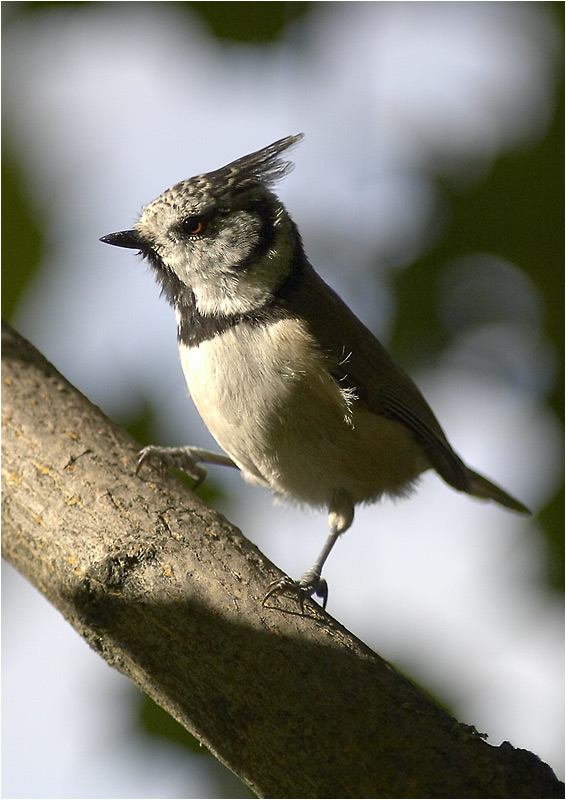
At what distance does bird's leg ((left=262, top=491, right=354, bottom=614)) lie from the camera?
7.00 ft

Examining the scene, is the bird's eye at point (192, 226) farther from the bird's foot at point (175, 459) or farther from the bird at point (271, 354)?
the bird's foot at point (175, 459)

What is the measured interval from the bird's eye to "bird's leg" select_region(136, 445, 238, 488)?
2.57ft

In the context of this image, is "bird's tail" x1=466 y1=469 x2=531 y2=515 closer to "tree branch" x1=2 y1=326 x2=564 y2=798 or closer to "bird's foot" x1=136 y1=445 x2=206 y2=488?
"bird's foot" x1=136 y1=445 x2=206 y2=488

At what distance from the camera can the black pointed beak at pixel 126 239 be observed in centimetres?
289

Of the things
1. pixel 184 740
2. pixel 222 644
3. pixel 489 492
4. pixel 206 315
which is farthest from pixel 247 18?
pixel 184 740

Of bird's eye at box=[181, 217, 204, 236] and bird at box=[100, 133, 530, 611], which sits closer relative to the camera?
bird at box=[100, 133, 530, 611]

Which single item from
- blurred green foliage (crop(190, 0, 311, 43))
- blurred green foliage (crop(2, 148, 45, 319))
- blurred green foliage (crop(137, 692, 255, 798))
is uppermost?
blurred green foliage (crop(190, 0, 311, 43))

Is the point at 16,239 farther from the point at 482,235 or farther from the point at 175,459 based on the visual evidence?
the point at 482,235

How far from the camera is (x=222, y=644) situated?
1.96 m

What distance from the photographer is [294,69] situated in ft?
10.5

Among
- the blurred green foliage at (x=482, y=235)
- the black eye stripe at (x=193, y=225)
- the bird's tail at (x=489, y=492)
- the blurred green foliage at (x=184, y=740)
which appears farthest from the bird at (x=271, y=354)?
the blurred green foliage at (x=184, y=740)

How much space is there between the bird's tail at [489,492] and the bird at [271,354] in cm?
56

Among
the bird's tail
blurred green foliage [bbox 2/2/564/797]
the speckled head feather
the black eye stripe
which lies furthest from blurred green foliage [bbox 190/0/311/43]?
the bird's tail

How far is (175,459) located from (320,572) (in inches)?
27.0
